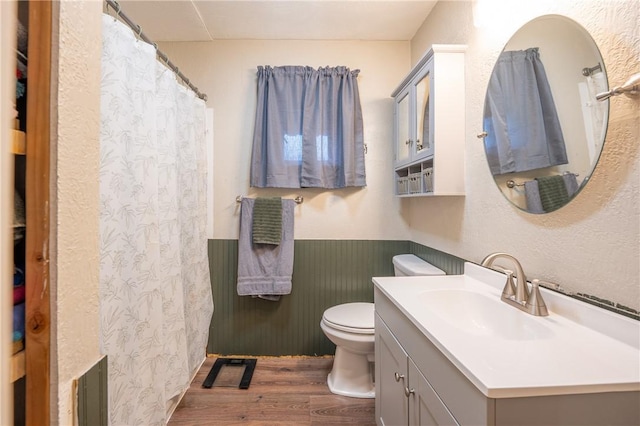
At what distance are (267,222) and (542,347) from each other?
5.44 feet

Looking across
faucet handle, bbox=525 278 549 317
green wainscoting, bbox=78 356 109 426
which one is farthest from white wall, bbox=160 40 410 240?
green wainscoting, bbox=78 356 109 426

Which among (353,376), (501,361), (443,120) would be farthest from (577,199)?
(353,376)

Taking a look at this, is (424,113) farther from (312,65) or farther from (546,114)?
(312,65)

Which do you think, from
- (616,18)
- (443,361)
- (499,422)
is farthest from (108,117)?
(616,18)

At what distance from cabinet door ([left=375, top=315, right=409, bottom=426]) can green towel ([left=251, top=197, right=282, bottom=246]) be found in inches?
38.6

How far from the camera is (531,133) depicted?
42.4 inches

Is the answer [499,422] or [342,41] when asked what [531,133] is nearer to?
[499,422]

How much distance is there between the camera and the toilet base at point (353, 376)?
Result: 1.77 m

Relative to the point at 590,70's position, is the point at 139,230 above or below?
below

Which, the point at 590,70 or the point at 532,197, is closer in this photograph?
the point at 590,70

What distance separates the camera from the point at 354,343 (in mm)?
1655

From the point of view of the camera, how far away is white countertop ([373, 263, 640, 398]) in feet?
1.99

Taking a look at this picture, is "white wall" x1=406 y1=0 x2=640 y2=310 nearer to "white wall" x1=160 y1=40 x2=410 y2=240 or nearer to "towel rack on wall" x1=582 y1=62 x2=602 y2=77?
"towel rack on wall" x1=582 y1=62 x2=602 y2=77

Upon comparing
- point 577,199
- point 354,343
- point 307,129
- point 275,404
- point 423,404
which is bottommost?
point 275,404
